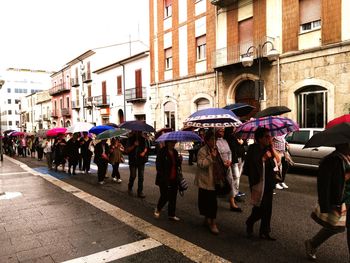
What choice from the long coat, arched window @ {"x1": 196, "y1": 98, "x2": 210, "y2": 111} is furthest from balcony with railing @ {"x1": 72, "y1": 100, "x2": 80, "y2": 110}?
the long coat

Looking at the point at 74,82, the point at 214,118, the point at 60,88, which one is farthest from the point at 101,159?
the point at 60,88

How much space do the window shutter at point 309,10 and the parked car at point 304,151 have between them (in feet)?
21.6

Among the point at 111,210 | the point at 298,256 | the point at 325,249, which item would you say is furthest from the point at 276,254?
the point at 111,210

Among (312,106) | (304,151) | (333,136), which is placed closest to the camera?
(333,136)

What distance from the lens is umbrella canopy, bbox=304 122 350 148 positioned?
3122mm

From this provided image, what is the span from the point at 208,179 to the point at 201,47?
17.0m

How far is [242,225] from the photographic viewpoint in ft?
17.5

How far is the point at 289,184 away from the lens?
876 centimetres

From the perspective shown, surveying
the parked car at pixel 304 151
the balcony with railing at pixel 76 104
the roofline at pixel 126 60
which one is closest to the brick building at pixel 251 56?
the roofline at pixel 126 60

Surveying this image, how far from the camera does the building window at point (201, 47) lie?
2035 cm

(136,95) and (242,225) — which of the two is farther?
(136,95)

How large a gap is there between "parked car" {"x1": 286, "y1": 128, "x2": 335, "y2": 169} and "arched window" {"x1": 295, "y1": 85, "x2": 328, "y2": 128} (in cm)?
439

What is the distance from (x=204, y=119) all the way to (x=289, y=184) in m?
4.77

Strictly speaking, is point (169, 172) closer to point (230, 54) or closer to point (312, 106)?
point (312, 106)
